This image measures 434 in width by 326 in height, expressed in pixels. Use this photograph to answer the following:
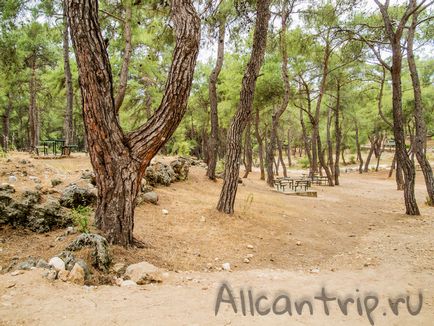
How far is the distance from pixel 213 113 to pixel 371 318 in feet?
33.0

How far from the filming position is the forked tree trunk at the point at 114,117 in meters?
4.23

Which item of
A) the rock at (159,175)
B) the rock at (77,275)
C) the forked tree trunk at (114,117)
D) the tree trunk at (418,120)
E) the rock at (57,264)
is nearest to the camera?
the rock at (77,275)

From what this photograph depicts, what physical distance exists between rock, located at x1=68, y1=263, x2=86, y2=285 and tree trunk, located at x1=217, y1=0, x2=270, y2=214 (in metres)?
4.15

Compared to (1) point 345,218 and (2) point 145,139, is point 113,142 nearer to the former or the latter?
(2) point 145,139

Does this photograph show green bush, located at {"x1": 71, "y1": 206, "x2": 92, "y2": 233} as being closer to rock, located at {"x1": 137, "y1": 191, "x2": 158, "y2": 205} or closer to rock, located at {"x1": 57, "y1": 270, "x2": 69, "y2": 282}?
rock, located at {"x1": 57, "y1": 270, "x2": 69, "y2": 282}

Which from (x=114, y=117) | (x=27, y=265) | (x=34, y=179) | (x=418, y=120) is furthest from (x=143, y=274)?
(x=418, y=120)

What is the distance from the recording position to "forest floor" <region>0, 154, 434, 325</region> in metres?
2.85

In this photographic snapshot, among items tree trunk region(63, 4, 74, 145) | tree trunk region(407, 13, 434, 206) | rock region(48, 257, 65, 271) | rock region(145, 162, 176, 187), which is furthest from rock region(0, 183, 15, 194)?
tree trunk region(407, 13, 434, 206)

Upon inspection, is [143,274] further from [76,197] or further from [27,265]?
[76,197]

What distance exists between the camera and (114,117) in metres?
4.52

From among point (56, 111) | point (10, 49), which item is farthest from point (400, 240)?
point (56, 111)

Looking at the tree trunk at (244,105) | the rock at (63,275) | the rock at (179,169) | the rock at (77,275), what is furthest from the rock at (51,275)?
the rock at (179,169)

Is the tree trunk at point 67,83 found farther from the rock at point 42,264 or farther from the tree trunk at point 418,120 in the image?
the tree trunk at point 418,120

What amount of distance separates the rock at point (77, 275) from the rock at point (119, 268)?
1.59 feet
